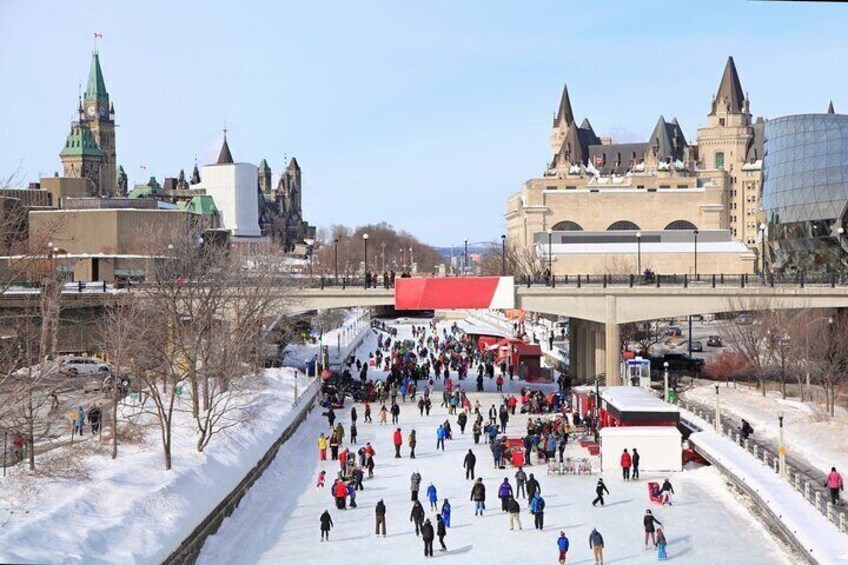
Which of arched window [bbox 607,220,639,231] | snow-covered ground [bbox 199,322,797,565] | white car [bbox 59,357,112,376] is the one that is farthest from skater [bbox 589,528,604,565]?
arched window [bbox 607,220,639,231]

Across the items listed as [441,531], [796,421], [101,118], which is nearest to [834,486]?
[441,531]

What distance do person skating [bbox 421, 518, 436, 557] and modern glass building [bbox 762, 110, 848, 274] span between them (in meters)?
51.1

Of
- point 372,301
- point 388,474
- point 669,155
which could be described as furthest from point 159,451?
point 669,155

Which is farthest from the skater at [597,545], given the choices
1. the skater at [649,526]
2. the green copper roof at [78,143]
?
the green copper roof at [78,143]

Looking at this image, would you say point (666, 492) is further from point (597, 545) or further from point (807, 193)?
point (807, 193)

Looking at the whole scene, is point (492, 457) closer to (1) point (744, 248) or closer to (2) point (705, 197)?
(1) point (744, 248)

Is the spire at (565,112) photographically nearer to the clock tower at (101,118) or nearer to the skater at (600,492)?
the clock tower at (101,118)

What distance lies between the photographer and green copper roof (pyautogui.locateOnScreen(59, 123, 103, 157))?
582 feet

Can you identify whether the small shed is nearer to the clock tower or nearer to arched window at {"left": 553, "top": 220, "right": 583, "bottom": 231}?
arched window at {"left": 553, "top": 220, "right": 583, "bottom": 231}

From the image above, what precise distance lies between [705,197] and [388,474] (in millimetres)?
84576

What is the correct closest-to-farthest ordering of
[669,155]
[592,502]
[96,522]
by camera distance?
[96,522] < [592,502] < [669,155]

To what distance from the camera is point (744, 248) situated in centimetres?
8312

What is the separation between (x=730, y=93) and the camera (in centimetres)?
14838

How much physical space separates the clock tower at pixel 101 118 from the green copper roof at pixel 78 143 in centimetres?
960
